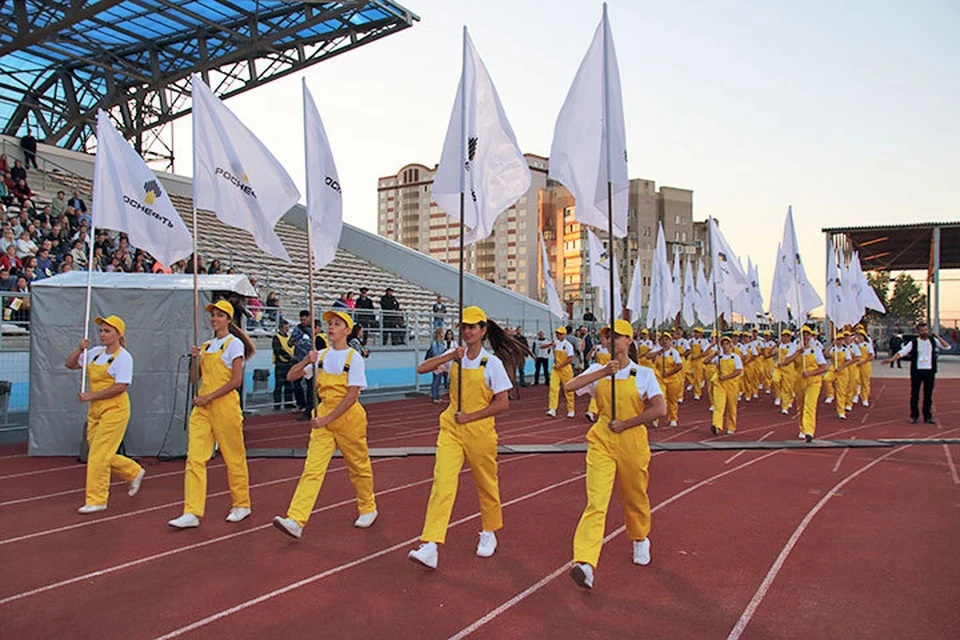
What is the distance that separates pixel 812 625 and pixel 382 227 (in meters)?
108

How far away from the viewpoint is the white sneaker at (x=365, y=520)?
6.46 metres

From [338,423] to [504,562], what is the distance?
1.79 m

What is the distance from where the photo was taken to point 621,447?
528 centimetres

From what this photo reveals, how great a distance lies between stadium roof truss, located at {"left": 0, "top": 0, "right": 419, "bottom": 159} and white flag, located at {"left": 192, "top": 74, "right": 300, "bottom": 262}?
13170mm

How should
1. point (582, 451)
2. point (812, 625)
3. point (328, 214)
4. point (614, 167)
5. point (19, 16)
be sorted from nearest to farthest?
point (812, 625), point (614, 167), point (328, 214), point (582, 451), point (19, 16)

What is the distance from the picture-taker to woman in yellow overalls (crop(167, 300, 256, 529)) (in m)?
→ 6.42

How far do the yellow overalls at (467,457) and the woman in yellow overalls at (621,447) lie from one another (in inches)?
27.6

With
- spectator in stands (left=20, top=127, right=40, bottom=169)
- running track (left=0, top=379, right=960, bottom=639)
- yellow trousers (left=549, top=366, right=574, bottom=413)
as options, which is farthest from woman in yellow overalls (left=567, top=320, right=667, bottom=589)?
spectator in stands (left=20, top=127, right=40, bottom=169)

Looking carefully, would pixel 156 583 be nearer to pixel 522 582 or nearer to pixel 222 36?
pixel 522 582

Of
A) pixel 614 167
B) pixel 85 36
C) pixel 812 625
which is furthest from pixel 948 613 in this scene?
pixel 85 36

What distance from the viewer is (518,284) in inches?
3484

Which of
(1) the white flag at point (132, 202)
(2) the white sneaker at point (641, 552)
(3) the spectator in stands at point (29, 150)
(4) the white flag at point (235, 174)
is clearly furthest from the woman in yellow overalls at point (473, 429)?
(3) the spectator in stands at point (29, 150)

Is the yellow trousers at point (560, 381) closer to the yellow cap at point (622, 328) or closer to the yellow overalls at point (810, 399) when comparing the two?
the yellow overalls at point (810, 399)

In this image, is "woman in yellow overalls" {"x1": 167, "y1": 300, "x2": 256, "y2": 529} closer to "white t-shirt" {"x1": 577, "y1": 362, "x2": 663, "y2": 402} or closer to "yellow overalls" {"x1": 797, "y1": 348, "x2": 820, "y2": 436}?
"white t-shirt" {"x1": 577, "y1": 362, "x2": 663, "y2": 402}
